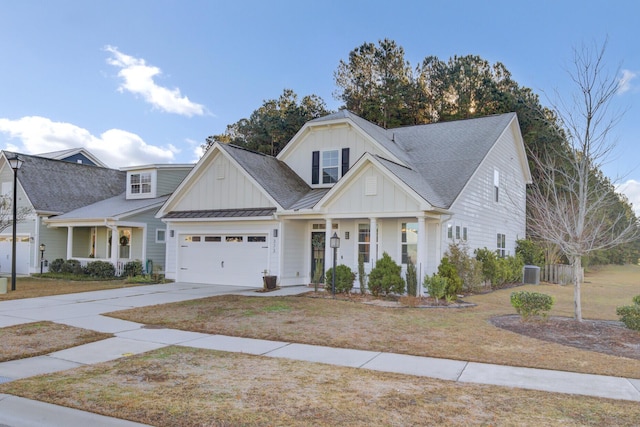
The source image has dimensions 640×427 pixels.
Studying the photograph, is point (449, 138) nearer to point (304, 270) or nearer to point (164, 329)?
point (304, 270)

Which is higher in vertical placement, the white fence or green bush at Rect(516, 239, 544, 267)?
green bush at Rect(516, 239, 544, 267)

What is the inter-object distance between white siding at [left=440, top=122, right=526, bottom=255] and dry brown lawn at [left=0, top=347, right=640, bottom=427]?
34.3 ft

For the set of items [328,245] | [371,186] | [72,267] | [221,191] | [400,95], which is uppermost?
[400,95]

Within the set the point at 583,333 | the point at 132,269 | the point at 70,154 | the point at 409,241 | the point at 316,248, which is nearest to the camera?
the point at 583,333

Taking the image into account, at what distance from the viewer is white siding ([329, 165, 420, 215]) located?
558 inches

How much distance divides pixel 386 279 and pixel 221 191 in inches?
316

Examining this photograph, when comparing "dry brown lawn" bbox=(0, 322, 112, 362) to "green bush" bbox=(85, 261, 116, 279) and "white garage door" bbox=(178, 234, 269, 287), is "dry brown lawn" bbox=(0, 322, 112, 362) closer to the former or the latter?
"white garage door" bbox=(178, 234, 269, 287)

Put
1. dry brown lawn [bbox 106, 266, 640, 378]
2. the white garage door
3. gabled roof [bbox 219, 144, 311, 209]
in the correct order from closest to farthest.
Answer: dry brown lawn [bbox 106, 266, 640, 378] < gabled roof [bbox 219, 144, 311, 209] < the white garage door

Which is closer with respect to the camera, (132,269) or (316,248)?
(316,248)

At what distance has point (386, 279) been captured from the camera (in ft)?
45.7

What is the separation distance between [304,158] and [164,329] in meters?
11.7

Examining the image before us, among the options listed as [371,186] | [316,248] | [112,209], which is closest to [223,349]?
[371,186]

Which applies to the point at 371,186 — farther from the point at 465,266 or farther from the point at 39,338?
the point at 39,338

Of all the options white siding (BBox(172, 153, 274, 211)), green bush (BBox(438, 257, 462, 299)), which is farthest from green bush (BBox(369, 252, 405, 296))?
white siding (BBox(172, 153, 274, 211))
